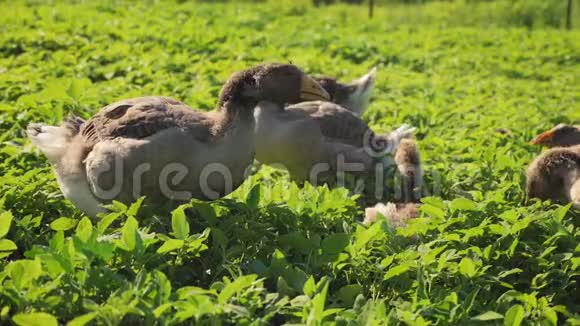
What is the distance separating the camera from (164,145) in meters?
3.84

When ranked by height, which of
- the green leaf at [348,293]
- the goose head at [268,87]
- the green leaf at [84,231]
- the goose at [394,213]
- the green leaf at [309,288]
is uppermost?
the goose head at [268,87]

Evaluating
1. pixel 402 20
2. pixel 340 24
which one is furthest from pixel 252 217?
pixel 402 20

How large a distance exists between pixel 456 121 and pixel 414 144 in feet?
5.59

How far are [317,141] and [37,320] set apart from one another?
3.66 m

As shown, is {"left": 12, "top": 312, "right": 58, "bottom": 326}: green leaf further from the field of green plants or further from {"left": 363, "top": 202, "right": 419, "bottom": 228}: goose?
{"left": 363, "top": 202, "right": 419, "bottom": 228}: goose

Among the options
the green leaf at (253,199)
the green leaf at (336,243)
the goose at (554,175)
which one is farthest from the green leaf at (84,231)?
the goose at (554,175)

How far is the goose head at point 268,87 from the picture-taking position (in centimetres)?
421

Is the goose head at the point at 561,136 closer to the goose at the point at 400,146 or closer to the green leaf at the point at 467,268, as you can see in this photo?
the goose at the point at 400,146

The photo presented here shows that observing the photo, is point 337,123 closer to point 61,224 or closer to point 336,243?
point 336,243

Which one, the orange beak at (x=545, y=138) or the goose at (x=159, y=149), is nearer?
the goose at (x=159, y=149)

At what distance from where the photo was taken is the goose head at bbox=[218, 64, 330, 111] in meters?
4.21

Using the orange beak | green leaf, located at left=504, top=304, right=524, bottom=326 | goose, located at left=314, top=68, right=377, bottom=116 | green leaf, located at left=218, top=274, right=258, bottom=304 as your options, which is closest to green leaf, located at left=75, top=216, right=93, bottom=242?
green leaf, located at left=218, top=274, right=258, bottom=304

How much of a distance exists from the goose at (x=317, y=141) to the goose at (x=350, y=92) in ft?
2.52

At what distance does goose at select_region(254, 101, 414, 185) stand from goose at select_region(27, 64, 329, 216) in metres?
1.29
